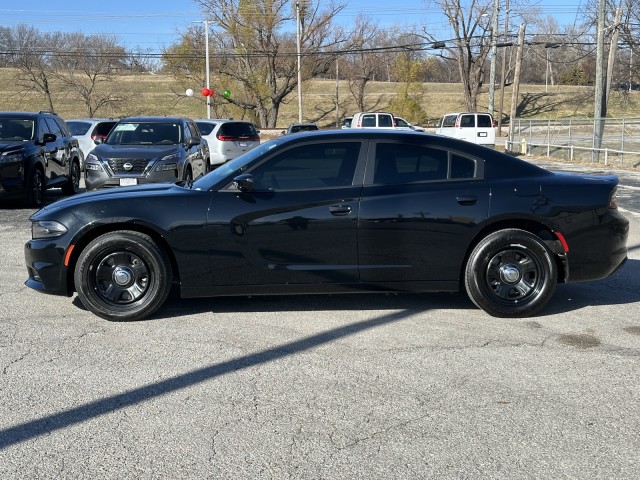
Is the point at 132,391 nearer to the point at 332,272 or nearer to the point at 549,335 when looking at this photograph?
the point at 332,272

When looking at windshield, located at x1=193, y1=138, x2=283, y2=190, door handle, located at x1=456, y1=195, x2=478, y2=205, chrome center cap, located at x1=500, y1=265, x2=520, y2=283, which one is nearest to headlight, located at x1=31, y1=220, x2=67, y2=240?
windshield, located at x1=193, y1=138, x2=283, y2=190

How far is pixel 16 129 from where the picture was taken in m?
13.5

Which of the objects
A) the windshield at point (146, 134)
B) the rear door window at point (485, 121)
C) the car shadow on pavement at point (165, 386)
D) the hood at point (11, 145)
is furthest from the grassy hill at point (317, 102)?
the car shadow on pavement at point (165, 386)

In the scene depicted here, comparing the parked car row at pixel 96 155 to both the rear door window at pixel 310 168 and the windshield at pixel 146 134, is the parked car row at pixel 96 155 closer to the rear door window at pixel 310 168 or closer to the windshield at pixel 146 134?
the windshield at pixel 146 134

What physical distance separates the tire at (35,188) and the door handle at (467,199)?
939 centimetres

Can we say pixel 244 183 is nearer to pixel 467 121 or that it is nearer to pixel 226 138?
pixel 226 138

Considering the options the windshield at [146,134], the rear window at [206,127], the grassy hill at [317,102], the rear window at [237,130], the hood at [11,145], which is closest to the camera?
the hood at [11,145]

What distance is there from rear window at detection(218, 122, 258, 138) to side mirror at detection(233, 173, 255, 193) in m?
18.0

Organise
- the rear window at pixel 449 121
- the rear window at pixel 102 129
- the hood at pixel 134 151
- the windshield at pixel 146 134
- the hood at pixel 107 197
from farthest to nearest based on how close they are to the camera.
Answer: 1. the rear window at pixel 449 121
2. the rear window at pixel 102 129
3. the windshield at pixel 146 134
4. the hood at pixel 134 151
5. the hood at pixel 107 197

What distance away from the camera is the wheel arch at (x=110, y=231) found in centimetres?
600

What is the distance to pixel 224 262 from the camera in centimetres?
593

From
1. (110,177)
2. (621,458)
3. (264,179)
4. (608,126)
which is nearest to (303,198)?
(264,179)

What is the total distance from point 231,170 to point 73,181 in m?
10.8

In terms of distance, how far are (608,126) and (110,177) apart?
44.2 metres
